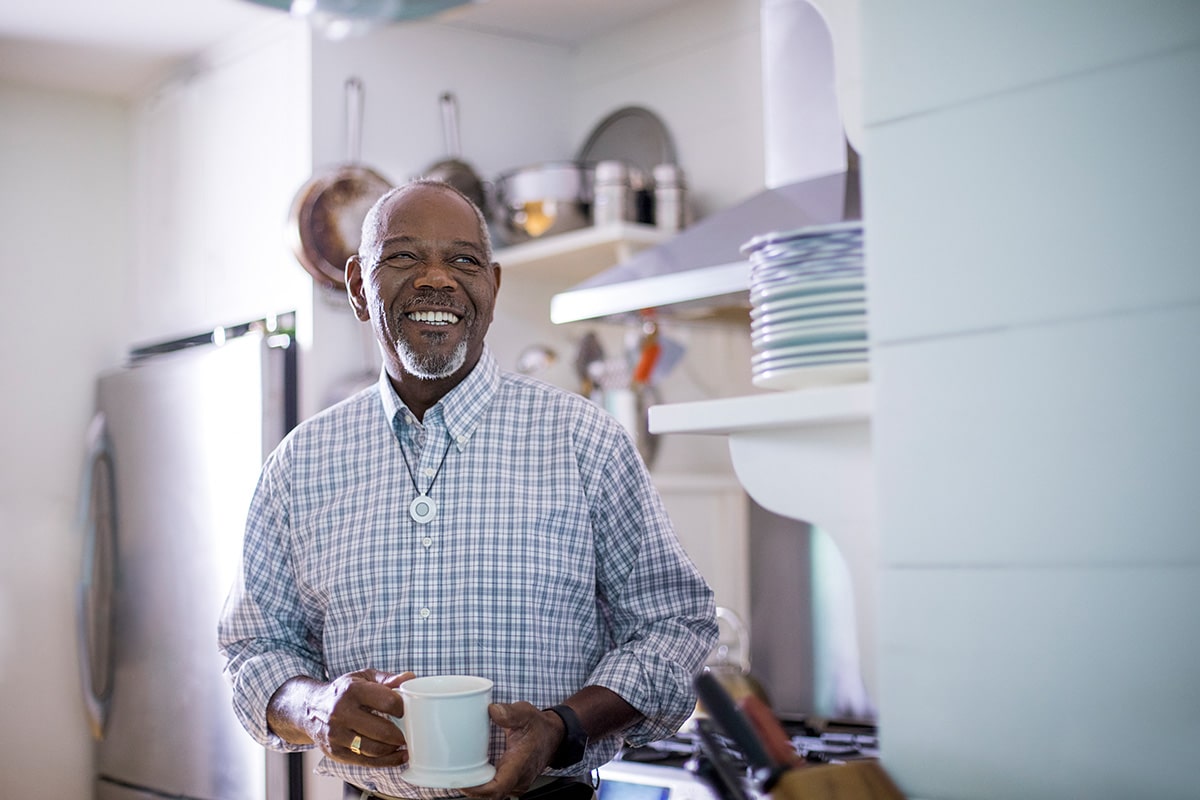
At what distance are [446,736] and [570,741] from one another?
0.63ft

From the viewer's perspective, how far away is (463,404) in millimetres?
1489

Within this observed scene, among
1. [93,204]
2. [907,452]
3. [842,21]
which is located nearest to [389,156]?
[93,204]

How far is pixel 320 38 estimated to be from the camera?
2.77 meters

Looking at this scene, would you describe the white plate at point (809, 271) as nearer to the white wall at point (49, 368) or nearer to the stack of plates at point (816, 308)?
the stack of plates at point (816, 308)

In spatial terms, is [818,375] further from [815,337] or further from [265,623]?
[265,623]

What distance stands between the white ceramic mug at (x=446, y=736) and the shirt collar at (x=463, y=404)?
0.42 meters

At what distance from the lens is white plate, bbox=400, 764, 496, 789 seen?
1.11 metres

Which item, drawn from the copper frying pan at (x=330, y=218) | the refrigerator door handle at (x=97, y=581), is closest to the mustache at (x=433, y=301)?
the copper frying pan at (x=330, y=218)

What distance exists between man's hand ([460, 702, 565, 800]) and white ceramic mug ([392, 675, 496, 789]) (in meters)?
0.03

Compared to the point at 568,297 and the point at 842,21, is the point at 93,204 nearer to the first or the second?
the point at 568,297

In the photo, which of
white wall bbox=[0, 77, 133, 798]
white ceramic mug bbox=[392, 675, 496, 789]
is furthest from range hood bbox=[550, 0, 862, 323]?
white wall bbox=[0, 77, 133, 798]

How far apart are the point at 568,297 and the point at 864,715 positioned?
44.1 inches

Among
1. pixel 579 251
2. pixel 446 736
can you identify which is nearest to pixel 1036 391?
pixel 446 736

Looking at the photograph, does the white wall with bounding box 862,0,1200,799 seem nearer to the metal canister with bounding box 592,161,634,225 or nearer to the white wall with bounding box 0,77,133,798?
the metal canister with bounding box 592,161,634,225
